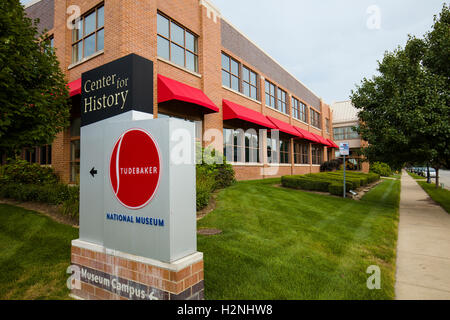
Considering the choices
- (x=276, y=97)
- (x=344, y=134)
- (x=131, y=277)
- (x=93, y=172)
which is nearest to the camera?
(x=131, y=277)

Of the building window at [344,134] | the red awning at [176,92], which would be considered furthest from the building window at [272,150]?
the building window at [344,134]

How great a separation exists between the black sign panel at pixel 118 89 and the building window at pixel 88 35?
8.32 meters

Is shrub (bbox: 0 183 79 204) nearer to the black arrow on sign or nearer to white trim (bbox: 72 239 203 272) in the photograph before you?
the black arrow on sign

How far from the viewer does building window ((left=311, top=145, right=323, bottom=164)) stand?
3059 cm

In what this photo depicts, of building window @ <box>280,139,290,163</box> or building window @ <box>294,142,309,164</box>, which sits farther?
building window @ <box>294,142,309,164</box>

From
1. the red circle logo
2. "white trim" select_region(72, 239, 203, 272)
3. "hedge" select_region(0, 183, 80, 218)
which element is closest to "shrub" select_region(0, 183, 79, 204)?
"hedge" select_region(0, 183, 80, 218)

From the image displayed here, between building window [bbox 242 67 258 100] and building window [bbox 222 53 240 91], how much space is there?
80 centimetres

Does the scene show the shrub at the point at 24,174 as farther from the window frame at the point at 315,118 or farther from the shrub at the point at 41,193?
the window frame at the point at 315,118

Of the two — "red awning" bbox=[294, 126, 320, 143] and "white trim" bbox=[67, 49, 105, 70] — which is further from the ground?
"white trim" bbox=[67, 49, 105, 70]

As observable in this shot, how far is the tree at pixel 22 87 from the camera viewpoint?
5.34m

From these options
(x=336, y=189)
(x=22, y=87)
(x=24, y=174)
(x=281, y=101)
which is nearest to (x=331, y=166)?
(x=281, y=101)

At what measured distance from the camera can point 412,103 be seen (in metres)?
9.10

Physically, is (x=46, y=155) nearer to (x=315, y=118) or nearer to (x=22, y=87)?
(x=22, y=87)

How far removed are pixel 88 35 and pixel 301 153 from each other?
21076 millimetres
